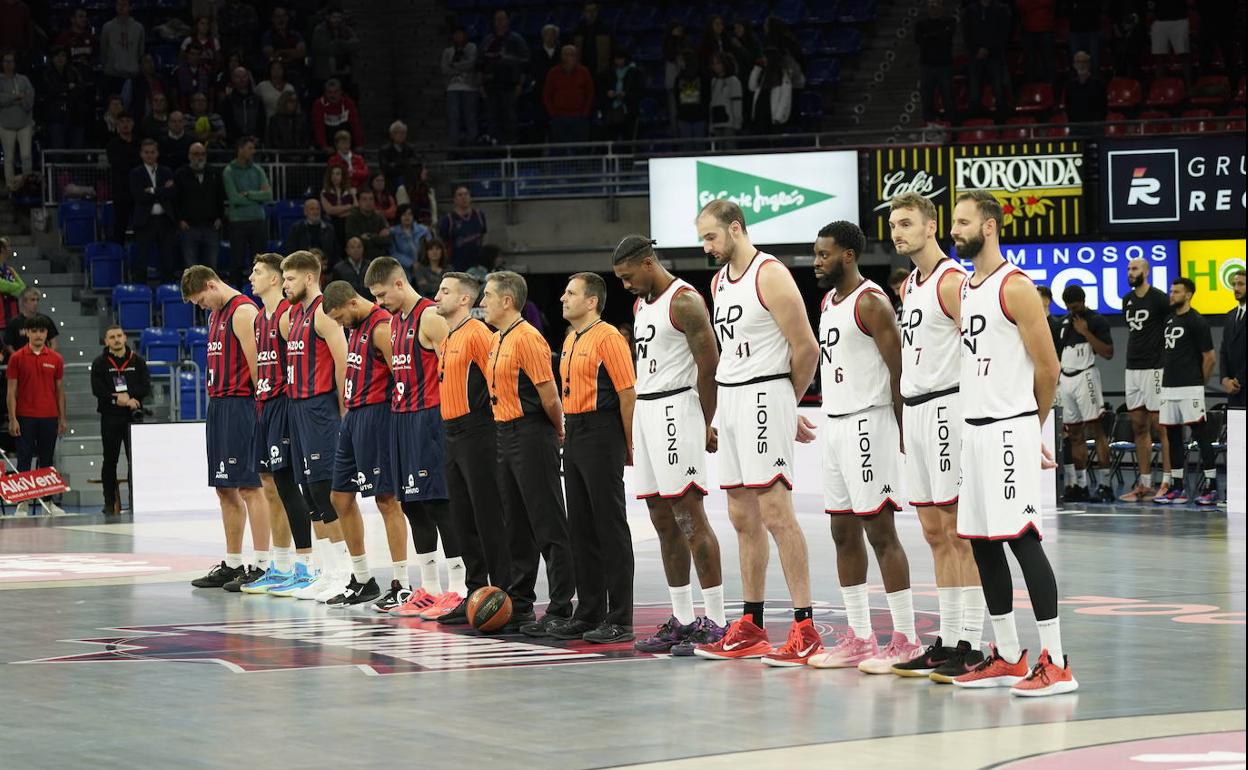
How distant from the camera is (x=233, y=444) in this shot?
12.5 m

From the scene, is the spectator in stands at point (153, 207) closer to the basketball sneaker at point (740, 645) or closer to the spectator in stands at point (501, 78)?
the spectator in stands at point (501, 78)

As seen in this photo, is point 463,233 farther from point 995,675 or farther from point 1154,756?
point 1154,756

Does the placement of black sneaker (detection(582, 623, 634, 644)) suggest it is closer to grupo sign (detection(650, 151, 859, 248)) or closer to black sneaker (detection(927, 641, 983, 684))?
black sneaker (detection(927, 641, 983, 684))

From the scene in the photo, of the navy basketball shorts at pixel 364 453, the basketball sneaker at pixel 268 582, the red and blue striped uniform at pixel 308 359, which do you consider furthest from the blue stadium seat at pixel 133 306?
the navy basketball shorts at pixel 364 453

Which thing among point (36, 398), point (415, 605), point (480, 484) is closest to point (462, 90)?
point (36, 398)

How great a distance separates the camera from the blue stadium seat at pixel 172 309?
21828 mm

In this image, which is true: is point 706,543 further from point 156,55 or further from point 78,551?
point 156,55

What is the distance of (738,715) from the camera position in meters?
7.29

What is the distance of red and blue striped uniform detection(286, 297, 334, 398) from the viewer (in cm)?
1173

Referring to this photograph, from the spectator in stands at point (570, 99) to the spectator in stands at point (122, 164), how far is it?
5914 mm

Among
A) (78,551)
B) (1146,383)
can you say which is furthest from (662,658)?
(1146,383)

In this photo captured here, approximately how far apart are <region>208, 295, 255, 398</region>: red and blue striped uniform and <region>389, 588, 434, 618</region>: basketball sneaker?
244 cm

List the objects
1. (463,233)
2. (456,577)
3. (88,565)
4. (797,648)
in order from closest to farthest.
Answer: (797,648), (456,577), (88,565), (463,233)

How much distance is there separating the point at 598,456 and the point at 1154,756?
12.6 ft
